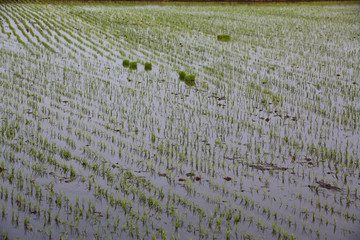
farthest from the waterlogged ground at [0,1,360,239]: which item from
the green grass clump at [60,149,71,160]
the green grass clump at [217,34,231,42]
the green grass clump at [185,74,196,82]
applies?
the green grass clump at [217,34,231,42]

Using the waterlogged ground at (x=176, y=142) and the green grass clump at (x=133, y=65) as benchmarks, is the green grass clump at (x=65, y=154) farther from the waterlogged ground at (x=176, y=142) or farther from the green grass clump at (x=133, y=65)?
the green grass clump at (x=133, y=65)

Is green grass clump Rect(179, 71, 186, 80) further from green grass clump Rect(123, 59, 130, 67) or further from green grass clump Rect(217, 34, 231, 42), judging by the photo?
green grass clump Rect(217, 34, 231, 42)

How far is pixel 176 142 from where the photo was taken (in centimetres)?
638

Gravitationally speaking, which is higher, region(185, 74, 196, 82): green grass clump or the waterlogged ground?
region(185, 74, 196, 82): green grass clump

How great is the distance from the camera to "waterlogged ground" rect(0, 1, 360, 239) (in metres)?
4.39

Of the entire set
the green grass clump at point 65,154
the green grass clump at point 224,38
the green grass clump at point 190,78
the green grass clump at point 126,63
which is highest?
the green grass clump at point 224,38

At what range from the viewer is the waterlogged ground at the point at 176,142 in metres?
4.39

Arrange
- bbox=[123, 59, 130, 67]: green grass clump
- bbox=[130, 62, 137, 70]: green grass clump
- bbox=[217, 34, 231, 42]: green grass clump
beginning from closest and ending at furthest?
bbox=[130, 62, 137, 70]: green grass clump → bbox=[123, 59, 130, 67]: green grass clump → bbox=[217, 34, 231, 42]: green grass clump

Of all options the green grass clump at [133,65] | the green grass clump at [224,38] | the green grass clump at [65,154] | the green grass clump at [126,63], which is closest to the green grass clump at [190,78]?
the green grass clump at [133,65]

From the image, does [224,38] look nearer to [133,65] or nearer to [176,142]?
[133,65]

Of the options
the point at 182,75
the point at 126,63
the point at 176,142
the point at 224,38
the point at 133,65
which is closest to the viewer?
the point at 176,142

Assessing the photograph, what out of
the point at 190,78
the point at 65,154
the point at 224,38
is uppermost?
the point at 224,38

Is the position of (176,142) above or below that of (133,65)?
below

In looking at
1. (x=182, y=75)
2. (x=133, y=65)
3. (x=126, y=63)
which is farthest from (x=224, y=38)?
(x=182, y=75)
